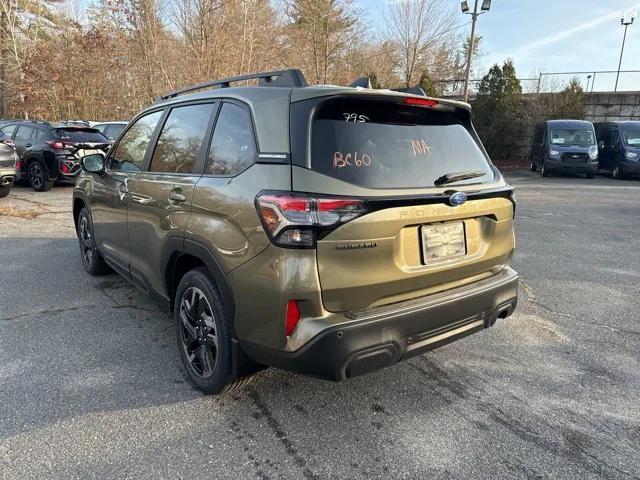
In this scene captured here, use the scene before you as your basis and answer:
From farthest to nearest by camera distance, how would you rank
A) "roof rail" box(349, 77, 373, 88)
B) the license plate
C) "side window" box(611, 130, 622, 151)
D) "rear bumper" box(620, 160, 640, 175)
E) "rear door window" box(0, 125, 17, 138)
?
"side window" box(611, 130, 622, 151), "rear bumper" box(620, 160, 640, 175), "rear door window" box(0, 125, 17, 138), "roof rail" box(349, 77, 373, 88), the license plate

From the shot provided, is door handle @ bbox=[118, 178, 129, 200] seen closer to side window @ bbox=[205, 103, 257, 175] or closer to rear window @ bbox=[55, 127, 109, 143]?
side window @ bbox=[205, 103, 257, 175]

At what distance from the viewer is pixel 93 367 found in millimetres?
3229

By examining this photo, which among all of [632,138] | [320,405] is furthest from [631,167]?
[320,405]

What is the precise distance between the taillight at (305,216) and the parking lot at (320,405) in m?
1.12

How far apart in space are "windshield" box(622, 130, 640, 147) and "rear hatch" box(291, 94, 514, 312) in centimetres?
1785

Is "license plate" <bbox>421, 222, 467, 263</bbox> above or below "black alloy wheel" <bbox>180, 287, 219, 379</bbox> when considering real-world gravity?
above

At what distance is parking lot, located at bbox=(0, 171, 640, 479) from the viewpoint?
234cm

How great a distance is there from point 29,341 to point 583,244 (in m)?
7.15

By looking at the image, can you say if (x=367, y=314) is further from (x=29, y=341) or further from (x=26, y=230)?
(x=26, y=230)

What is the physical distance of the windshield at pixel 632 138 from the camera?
17.3m

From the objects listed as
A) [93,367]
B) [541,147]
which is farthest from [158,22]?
[93,367]

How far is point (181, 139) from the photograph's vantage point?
10.8 feet

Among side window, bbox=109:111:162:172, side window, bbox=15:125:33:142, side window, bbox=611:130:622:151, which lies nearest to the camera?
side window, bbox=109:111:162:172

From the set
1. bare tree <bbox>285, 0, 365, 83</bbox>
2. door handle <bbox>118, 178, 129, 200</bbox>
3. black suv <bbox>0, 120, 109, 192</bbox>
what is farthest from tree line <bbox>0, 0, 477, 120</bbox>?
door handle <bbox>118, 178, 129, 200</bbox>
